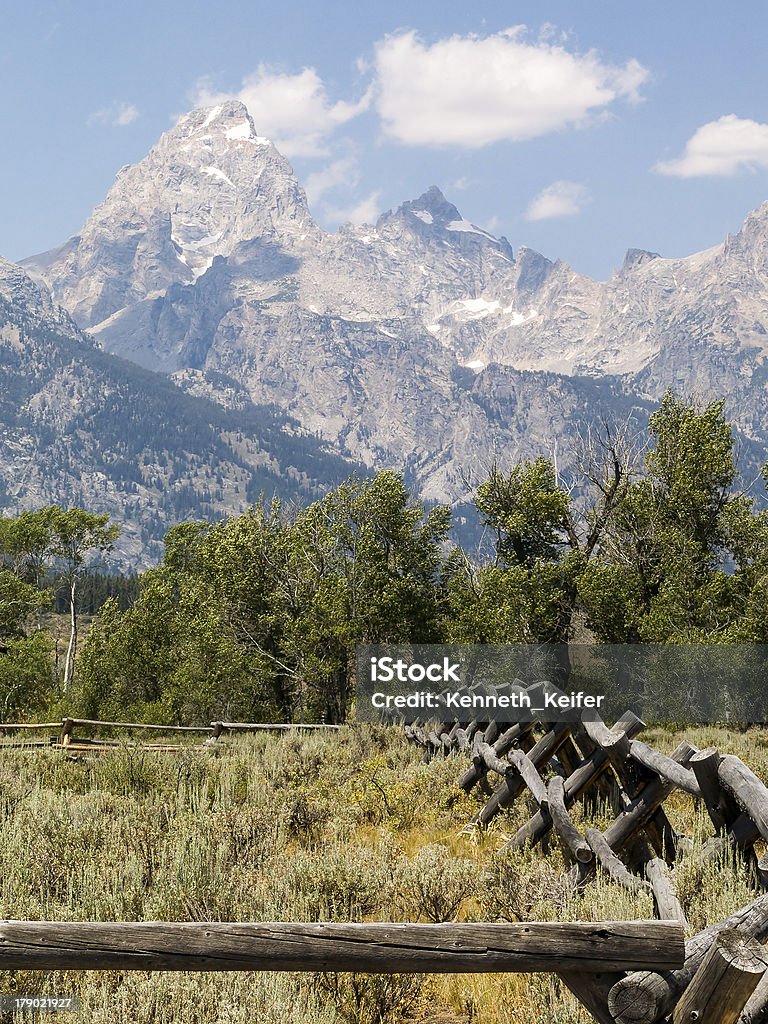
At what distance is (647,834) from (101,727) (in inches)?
741

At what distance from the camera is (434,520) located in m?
32.4

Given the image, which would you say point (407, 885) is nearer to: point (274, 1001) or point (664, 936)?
point (274, 1001)

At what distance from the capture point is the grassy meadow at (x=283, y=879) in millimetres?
4629

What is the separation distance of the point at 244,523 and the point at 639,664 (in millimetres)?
16798

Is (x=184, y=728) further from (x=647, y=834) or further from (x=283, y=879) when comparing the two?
(x=647, y=834)

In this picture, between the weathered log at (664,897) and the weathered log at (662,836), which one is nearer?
the weathered log at (664,897)

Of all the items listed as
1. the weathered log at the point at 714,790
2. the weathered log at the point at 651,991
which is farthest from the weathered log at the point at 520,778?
the weathered log at the point at 651,991

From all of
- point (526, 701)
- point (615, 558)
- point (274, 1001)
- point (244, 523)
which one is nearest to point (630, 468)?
point (615, 558)

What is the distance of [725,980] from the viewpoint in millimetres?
3215

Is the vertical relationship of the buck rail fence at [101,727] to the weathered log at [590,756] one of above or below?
below

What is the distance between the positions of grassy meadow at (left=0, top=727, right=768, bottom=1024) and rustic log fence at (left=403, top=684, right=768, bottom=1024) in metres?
0.24

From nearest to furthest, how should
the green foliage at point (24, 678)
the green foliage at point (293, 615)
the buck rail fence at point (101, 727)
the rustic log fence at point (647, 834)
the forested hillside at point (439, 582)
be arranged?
the rustic log fence at point (647, 834)
the buck rail fence at point (101, 727)
the forested hillside at point (439, 582)
the green foliage at point (293, 615)
the green foliage at point (24, 678)

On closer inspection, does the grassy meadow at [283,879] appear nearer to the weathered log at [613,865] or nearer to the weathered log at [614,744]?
the weathered log at [613,865]

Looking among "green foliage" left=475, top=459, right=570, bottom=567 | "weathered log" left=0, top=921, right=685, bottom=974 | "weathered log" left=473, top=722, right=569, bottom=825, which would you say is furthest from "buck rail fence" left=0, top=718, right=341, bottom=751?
"weathered log" left=0, top=921, right=685, bottom=974
